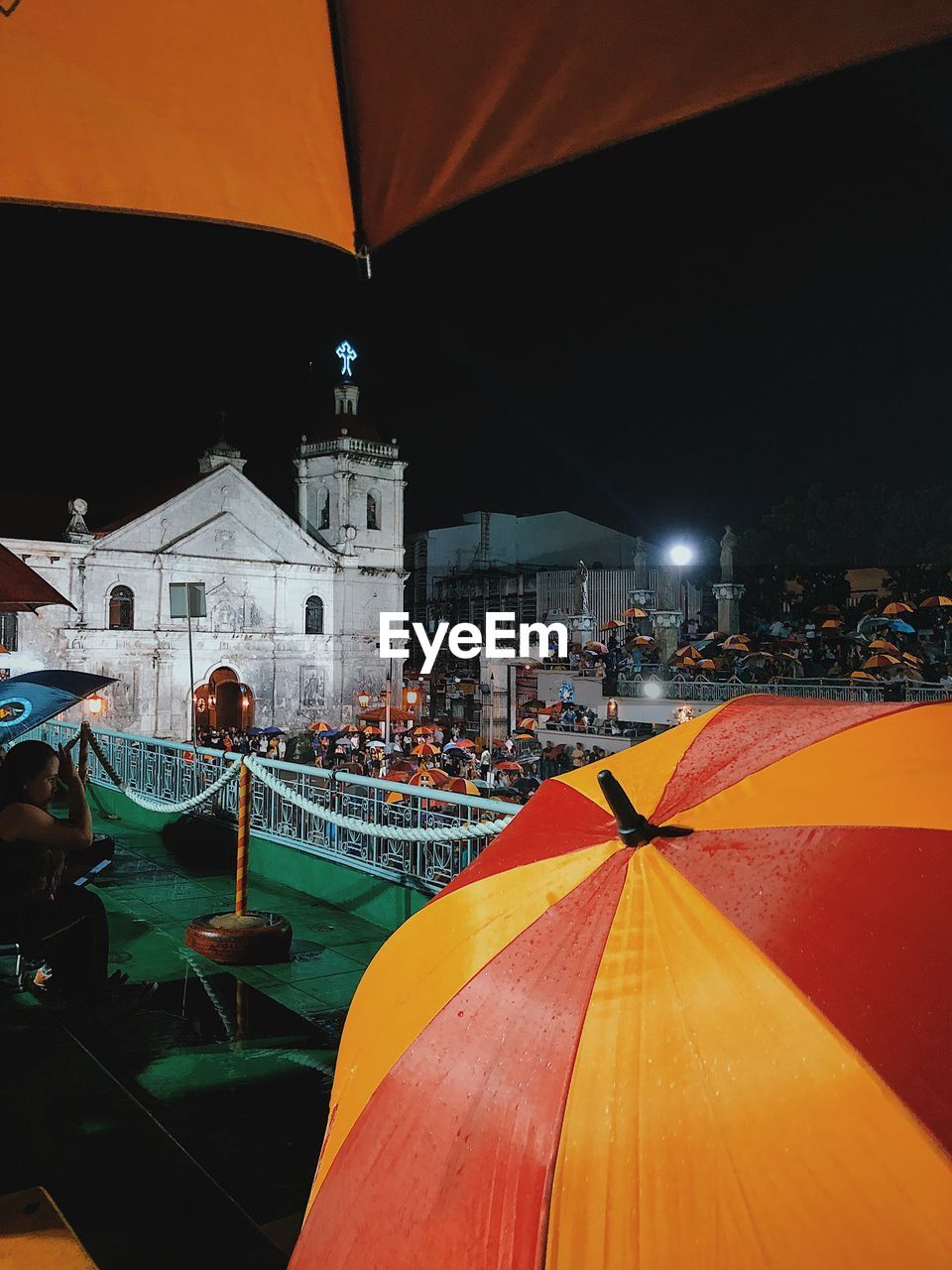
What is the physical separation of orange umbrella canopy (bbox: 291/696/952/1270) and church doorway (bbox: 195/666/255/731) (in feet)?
115

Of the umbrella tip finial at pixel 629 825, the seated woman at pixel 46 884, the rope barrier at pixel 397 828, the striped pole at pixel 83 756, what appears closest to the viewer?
the umbrella tip finial at pixel 629 825

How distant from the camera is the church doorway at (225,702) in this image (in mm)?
35719

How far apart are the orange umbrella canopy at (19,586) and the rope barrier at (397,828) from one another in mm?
2078

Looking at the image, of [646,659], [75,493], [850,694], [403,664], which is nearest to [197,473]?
[75,493]

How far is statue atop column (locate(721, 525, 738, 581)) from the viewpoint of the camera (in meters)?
27.0

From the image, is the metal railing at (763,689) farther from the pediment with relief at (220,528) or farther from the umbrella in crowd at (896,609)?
the pediment with relief at (220,528)

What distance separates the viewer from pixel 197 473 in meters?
37.4

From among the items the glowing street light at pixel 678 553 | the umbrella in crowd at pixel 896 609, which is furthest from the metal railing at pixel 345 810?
the umbrella in crowd at pixel 896 609

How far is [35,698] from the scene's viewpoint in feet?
26.6

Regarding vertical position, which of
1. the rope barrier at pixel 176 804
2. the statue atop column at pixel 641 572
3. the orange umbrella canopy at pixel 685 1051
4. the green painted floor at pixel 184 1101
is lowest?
the green painted floor at pixel 184 1101

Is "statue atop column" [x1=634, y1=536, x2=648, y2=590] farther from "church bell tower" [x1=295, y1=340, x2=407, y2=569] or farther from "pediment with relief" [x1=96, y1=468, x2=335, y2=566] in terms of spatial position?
"pediment with relief" [x1=96, y1=468, x2=335, y2=566]

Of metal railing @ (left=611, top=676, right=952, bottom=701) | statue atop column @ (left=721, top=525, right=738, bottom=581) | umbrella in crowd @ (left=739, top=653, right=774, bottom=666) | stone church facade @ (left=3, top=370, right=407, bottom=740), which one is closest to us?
metal railing @ (left=611, top=676, right=952, bottom=701)

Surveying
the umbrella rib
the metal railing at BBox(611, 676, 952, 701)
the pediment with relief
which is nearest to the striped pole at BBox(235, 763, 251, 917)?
the umbrella rib

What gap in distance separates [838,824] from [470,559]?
43383 mm
